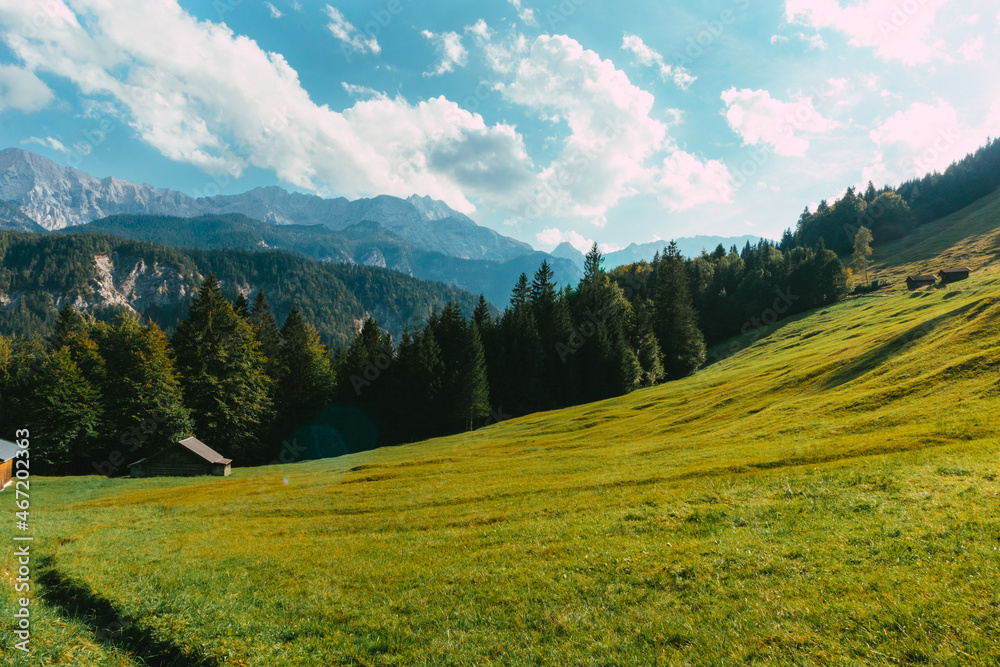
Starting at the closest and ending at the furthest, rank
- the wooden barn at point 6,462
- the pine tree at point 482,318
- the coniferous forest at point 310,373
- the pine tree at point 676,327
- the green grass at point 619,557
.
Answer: the green grass at point 619,557 < the wooden barn at point 6,462 < the coniferous forest at point 310,373 < the pine tree at point 482,318 < the pine tree at point 676,327

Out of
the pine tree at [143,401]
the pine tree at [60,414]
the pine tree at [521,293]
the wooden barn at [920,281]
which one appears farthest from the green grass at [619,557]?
the wooden barn at [920,281]

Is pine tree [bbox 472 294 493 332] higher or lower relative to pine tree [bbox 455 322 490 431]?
higher

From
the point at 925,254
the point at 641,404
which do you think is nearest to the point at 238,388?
the point at 641,404

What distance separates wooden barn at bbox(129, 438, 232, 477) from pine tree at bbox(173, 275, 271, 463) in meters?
10.5

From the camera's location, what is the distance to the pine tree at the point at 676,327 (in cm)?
9650

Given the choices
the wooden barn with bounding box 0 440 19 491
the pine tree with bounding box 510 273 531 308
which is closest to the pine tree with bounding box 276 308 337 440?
the wooden barn with bounding box 0 440 19 491

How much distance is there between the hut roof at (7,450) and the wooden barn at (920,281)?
168 metres

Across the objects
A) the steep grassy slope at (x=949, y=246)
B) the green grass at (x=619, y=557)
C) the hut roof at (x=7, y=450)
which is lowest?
Result: the green grass at (x=619, y=557)

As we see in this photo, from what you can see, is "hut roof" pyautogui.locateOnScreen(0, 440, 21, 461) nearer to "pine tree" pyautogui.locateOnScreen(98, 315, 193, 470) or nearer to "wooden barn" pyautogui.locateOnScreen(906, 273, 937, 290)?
"pine tree" pyautogui.locateOnScreen(98, 315, 193, 470)

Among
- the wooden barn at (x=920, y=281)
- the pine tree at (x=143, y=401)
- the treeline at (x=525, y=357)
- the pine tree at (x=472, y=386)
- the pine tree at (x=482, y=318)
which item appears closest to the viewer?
the pine tree at (x=143, y=401)

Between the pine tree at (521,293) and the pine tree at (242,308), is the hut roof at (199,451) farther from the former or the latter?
the pine tree at (521,293)

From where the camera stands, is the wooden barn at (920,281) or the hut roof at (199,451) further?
the wooden barn at (920,281)

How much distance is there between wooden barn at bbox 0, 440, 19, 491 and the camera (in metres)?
45.2

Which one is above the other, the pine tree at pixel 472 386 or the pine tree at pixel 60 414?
the pine tree at pixel 60 414
